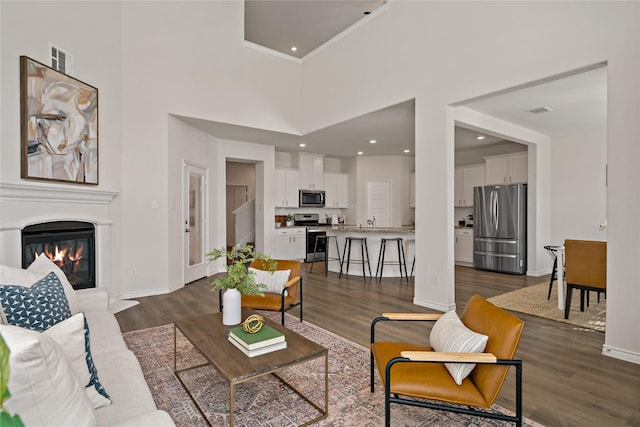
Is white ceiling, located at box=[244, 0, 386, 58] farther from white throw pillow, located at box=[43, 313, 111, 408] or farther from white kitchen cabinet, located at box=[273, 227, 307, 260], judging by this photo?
white throw pillow, located at box=[43, 313, 111, 408]

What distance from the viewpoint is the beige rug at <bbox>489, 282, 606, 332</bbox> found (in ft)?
12.6

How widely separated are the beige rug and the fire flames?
209 inches

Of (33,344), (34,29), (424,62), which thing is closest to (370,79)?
(424,62)

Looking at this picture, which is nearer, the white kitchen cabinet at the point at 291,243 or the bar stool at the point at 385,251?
the bar stool at the point at 385,251

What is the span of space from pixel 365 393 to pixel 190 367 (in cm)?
131

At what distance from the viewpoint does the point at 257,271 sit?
3.63m

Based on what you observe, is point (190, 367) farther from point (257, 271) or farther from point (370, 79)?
point (370, 79)

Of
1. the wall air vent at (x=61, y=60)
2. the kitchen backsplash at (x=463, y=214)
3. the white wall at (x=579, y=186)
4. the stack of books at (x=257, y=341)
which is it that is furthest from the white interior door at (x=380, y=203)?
the stack of books at (x=257, y=341)

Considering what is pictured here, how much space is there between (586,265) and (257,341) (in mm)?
3575

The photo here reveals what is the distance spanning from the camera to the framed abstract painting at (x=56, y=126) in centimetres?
356

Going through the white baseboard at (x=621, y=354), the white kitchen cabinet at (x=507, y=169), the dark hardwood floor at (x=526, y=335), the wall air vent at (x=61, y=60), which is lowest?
the dark hardwood floor at (x=526, y=335)

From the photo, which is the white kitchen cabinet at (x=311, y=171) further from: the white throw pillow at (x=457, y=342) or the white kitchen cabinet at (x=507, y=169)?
the white throw pillow at (x=457, y=342)

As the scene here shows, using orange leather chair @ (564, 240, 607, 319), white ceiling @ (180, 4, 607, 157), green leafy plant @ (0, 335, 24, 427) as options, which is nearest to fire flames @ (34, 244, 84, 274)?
A: white ceiling @ (180, 4, 607, 157)

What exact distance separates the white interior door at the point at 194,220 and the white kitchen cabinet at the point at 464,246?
17.6ft
